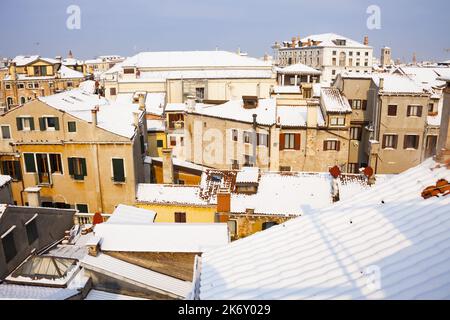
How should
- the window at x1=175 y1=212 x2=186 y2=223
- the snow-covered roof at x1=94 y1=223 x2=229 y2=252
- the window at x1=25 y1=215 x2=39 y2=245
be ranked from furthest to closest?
the window at x1=175 y1=212 x2=186 y2=223
the window at x1=25 y1=215 x2=39 y2=245
the snow-covered roof at x1=94 y1=223 x2=229 y2=252

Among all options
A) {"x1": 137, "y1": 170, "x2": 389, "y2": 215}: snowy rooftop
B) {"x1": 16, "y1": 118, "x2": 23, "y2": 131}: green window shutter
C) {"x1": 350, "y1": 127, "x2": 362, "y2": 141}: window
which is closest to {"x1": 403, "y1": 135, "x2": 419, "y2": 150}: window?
{"x1": 350, "y1": 127, "x2": 362, "y2": 141}: window

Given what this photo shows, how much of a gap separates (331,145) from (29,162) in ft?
71.2

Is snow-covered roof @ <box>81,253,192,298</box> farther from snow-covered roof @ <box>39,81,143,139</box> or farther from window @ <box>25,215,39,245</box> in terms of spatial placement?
snow-covered roof @ <box>39,81,143,139</box>

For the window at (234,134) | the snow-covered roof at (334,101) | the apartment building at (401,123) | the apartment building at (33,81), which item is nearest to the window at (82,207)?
the window at (234,134)

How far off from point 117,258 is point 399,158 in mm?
26499

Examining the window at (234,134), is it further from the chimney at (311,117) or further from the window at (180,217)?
the window at (180,217)

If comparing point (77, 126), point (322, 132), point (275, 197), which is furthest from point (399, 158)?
point (77, 126)

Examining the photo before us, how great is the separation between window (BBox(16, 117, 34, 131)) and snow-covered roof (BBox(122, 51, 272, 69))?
35.8 metres

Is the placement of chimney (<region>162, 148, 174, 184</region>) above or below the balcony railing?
above

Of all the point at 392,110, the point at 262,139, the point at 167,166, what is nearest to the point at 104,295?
the point at 167,166

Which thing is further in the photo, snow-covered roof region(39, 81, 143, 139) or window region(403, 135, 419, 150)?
window region(403, 135, 419, 150)

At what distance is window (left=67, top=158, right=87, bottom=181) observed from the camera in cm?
2423

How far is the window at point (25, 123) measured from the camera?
79.2ft
